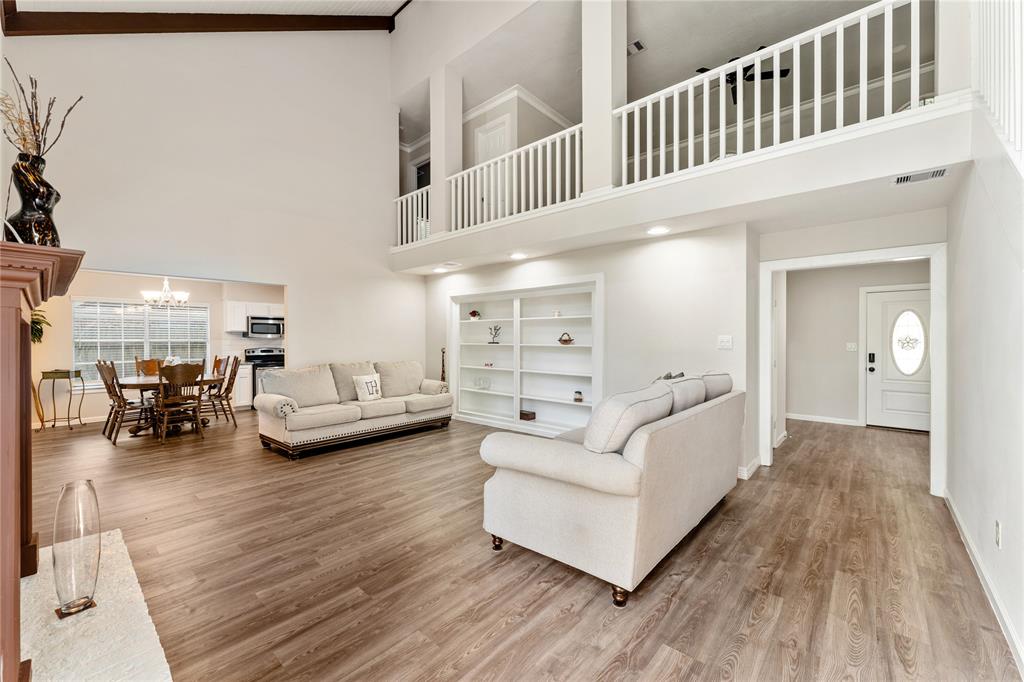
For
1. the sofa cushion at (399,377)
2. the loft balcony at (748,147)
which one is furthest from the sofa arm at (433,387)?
the loft balcony at (748,147)

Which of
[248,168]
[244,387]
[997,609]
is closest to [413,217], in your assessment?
[248,168]

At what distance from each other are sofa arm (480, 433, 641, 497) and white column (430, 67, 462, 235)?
398cm

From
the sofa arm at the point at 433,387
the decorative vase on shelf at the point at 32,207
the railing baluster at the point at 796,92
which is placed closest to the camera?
the decorative vase on shelf at the point at 32,207

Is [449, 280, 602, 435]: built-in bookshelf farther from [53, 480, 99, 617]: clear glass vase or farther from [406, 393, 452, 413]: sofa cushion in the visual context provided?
[53, 480, 99, 617]: clear glass vase

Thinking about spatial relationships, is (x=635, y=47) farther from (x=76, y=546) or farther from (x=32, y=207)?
(x=76, y=546)

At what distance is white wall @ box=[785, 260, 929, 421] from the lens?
605cm

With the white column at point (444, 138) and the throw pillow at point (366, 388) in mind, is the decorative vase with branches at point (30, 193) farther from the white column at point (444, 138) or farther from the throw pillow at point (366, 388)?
the white column at point (444, 138)

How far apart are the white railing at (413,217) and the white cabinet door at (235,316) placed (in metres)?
3.58

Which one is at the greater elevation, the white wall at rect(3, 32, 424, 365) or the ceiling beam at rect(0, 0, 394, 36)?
the ceiling beam at rect(0, 0, 394, 36)

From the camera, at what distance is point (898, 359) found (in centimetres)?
577

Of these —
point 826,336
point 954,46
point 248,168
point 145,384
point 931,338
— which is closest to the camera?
point 954,46

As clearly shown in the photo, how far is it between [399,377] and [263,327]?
380 cm

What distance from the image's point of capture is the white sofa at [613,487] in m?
2.01


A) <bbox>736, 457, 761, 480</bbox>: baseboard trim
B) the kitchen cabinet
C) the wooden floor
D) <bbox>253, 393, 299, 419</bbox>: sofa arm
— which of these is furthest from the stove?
<bbox>736, 457, 761, 480</bbox>: baseboard trim
